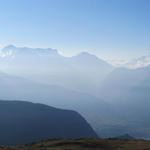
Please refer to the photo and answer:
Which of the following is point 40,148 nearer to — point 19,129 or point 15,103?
point 19,129

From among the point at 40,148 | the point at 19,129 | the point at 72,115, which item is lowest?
the point at 40,148

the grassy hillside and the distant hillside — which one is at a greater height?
the distant hillside

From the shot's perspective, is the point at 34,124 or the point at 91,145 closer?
the point at 91,145

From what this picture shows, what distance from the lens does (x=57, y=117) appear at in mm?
187125

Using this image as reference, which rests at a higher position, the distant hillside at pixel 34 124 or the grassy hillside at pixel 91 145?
the distant hillside at pixel 34 124

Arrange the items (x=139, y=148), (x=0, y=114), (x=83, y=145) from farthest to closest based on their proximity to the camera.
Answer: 1. (x=0, y=114)
2. (x=83, y=145)
3. (x=139, y=148)

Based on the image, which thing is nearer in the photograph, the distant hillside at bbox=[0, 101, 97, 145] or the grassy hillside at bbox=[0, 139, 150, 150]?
the grassy hillside at bbox=[0, 139, 150, 150]

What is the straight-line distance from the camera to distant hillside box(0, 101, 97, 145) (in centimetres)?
14875

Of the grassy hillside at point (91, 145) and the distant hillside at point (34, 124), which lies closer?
the grassy hillside at point (91, 145)

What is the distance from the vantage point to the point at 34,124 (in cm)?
16512

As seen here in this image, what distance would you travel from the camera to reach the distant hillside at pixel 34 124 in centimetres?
14875

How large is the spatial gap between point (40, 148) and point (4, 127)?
367 ft

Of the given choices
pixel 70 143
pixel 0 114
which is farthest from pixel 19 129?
pixel 70 143

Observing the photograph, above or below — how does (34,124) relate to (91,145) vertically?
above
